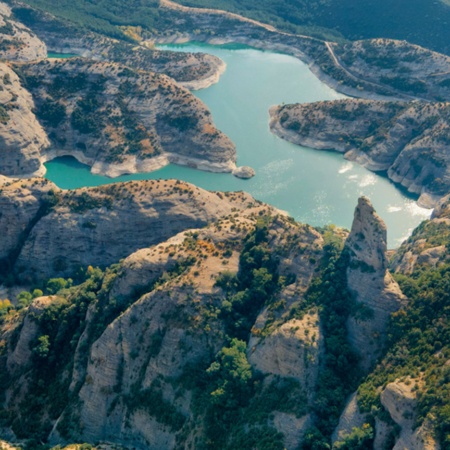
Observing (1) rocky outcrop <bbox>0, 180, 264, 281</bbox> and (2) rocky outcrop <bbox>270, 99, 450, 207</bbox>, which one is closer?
(1) rocky outcrop <bbox>0, 180, 264, 281</bbox>

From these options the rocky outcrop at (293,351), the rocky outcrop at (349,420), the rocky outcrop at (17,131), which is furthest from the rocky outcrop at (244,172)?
the rocky outcrop at (349,420)

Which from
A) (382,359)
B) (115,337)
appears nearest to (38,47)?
(115,337)

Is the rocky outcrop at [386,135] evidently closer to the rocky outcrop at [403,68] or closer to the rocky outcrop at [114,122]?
the rocky outcrop at [403,68]

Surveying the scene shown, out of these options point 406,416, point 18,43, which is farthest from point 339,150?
point 406,416

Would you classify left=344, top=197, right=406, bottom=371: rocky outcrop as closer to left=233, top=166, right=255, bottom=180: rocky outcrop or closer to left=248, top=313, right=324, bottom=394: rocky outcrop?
left=248, top=313, right=324, bottom=394: rocky outcrop

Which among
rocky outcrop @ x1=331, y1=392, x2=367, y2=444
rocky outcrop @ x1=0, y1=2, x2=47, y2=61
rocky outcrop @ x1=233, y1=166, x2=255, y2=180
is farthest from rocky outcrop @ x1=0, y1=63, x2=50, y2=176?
rocky outcrop @ x1=331, y1=392, x2=367, y2=444

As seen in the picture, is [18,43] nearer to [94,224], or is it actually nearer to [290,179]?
[290,179]
